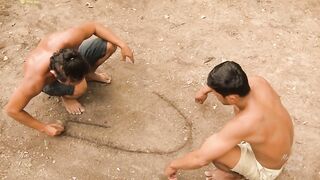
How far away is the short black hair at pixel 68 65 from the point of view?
2.76 meters

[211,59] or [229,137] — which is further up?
[229,137]

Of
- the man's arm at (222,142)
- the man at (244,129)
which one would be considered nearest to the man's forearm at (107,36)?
the man at (244,129)

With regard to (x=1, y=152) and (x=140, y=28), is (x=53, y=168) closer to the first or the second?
(x=1, y=152)

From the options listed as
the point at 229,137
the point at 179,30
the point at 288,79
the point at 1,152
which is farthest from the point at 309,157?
the point at 1,152

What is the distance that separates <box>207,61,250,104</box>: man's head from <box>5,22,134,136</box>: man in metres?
0.82

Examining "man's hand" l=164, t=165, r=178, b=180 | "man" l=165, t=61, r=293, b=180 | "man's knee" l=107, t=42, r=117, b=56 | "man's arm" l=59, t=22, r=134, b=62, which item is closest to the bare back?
"man" l=165, t=61, r=293, b=180

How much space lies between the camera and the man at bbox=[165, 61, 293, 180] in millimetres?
2447

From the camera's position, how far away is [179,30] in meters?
3.93

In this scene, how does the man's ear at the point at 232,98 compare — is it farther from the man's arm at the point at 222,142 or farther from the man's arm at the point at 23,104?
the man's arm at the point at 23,104

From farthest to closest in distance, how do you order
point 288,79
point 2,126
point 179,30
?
point 179,30 → point 288,79 → point 2,126

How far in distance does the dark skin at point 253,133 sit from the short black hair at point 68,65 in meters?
0.78

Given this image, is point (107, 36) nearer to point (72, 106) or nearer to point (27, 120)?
point (72, 106)

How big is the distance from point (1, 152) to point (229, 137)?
1.63 meters

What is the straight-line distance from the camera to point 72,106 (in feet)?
11.1
